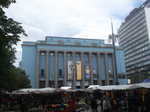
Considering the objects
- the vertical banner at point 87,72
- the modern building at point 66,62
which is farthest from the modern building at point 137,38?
the vertical banner at point 87,72

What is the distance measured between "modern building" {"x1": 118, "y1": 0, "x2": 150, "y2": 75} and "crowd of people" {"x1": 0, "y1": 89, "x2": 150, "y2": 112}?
6274 centimetres

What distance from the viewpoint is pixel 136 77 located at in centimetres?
6869

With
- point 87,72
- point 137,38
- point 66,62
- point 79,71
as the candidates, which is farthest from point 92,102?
point 137,38

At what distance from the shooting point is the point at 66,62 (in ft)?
184

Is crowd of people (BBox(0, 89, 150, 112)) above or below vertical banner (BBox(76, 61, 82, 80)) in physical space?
below

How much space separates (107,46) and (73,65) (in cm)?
1364

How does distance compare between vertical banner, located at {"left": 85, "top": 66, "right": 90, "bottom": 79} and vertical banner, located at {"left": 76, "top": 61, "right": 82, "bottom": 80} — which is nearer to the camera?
vertical banner, located at {"left": 76, "top": 61, "right": 82, "bottom": 80}

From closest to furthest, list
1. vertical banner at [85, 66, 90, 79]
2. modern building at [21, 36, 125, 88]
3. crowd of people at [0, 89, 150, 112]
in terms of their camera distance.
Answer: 1. crowd of people at [0, 89, 150, 112]
2. modern building at [21, 36, 125, 88]
3. vertical banner at [85, 66, 90, 79]

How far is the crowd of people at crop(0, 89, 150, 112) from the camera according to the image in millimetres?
Answer: 13356

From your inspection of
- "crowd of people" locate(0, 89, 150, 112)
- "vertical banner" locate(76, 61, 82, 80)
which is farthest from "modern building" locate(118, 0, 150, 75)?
"crowd of people" locate(0, 89, 150, 112)

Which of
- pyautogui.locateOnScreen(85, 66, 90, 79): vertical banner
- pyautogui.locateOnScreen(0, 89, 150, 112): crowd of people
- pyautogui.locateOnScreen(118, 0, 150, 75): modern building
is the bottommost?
pyautogui.locateOnScreen(0, 89, 150, 112): crowd of people

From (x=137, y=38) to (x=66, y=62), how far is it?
162ft

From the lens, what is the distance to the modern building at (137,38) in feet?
272

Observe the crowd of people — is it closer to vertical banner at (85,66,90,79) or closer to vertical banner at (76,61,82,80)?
vertical banner at (76,61,82,80)
